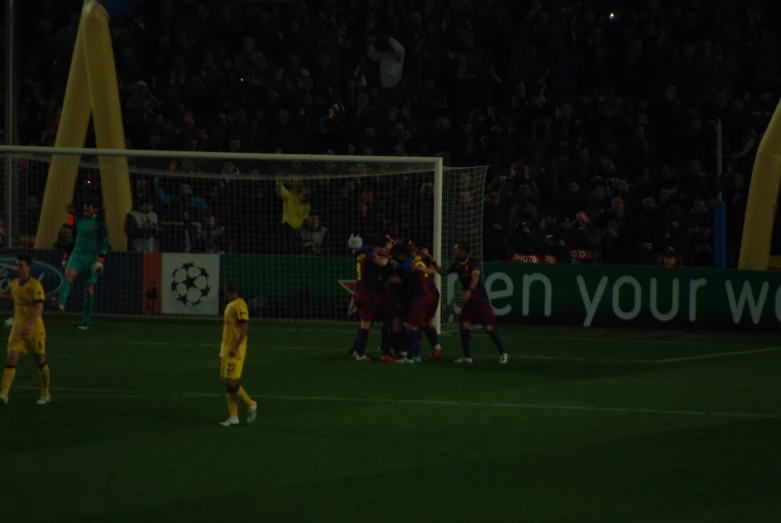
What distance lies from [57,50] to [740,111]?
14930mm

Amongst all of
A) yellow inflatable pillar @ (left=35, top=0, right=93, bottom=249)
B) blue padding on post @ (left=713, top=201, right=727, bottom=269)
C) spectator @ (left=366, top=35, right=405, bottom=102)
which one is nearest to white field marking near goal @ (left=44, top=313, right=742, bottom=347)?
yellow inflatable pillar @ (left=35, top=0, right=93, bottom=249)

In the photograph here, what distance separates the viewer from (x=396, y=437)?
12922 millimetres

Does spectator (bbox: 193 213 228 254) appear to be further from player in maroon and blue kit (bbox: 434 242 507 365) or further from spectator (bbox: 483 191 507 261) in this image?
player in maroon and blue kit (bbox: 434 242 507 365)

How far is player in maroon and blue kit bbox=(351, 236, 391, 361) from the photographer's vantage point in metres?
18.5

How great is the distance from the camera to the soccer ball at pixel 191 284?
23703 millimetres

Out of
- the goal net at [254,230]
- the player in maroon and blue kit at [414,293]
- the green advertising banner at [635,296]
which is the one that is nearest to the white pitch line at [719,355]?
the green advertising banner at [635,296]

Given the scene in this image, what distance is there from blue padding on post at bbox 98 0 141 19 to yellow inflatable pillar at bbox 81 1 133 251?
14 centimetres

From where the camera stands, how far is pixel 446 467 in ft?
37.5

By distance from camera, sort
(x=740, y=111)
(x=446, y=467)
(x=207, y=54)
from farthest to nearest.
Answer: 1. (x=207, y=54)
2. (x=740, y=111)
3. (x=446, y=467)

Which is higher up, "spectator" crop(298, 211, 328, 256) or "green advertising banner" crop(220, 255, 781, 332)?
"spectator" crop(298, 211, 328, 256)

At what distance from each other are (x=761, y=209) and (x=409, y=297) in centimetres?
778

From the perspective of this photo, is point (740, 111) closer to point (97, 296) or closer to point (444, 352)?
point (444, 352)

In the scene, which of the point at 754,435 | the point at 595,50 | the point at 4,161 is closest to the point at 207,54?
the point at 4,161

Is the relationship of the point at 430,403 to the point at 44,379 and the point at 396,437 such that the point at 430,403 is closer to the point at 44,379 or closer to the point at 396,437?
the point at 396,437
